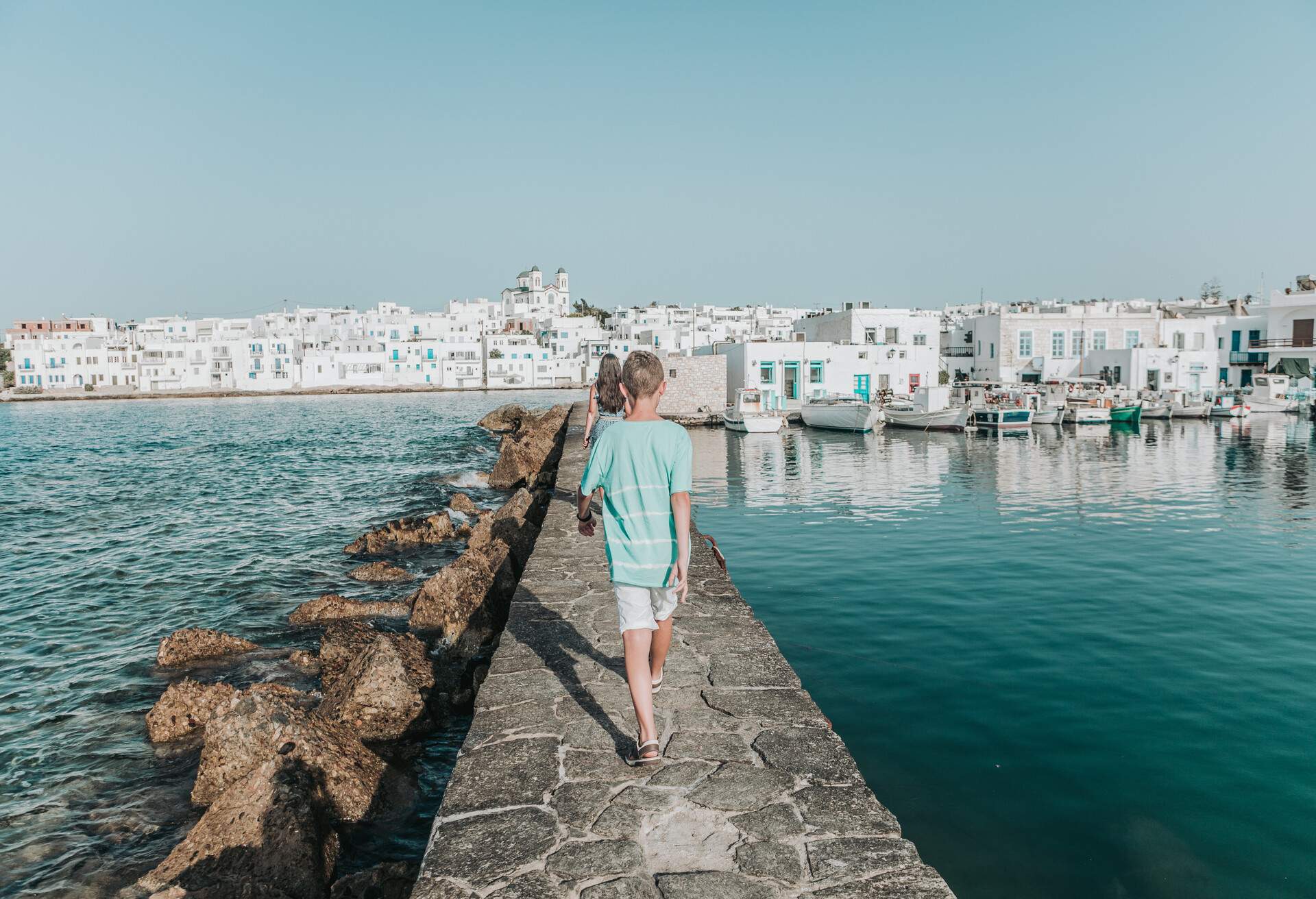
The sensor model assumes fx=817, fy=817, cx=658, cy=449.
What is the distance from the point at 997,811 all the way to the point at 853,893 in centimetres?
346

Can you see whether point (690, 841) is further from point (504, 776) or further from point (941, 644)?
point (941, 644)

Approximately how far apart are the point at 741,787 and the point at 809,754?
54 cm

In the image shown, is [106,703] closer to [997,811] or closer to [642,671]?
[642,671]

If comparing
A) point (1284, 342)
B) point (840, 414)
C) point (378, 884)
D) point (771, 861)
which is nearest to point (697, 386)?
point (840, 414)

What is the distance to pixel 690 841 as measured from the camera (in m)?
3.64

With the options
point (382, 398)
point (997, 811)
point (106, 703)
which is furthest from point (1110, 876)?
point (382, 398)

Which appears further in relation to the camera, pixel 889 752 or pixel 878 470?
pixel 878 470

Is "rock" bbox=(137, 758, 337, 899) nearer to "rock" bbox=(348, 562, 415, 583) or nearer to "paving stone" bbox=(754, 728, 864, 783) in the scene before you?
"paving stone" bbox=(754, 728, 864, 783)

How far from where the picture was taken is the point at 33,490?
27750mm

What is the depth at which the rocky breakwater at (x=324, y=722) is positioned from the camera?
5.06 meters

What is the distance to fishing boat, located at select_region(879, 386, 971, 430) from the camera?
39.5 meters

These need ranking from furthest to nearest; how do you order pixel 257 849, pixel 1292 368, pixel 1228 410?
pixel 1292 368, pixel 1228 410, pixel 257 849

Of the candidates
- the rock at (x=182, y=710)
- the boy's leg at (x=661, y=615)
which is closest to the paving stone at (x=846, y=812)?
the boy's leg at (x=661, y=615)

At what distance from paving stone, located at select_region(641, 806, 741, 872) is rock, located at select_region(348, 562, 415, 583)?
1093 centimetres
